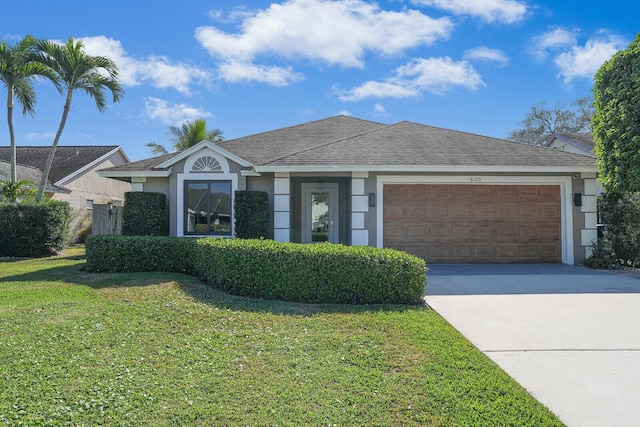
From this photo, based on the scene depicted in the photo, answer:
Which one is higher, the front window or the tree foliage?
the tree foliage

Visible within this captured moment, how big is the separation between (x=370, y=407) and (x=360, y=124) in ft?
48.5

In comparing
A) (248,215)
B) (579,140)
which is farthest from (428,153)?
(579,140)

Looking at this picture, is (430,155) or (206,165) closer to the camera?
(430,155)

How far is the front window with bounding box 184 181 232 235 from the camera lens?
37.8 feet

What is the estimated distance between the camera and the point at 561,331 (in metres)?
5.20

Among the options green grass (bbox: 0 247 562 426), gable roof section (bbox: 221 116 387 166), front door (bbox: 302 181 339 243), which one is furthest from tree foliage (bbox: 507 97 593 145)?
green grass (bbox: 0 247 562 426)

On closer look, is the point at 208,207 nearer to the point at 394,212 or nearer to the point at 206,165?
the point at 206,165

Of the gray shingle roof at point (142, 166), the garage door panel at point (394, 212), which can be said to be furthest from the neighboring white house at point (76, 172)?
the garage door panel at point (394, 212)

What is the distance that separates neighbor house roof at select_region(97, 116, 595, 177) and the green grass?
18.0ft

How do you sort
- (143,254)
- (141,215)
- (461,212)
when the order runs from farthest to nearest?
1. (461,212)
2. (141,215)
3. (143,254)

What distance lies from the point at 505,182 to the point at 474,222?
147 cm

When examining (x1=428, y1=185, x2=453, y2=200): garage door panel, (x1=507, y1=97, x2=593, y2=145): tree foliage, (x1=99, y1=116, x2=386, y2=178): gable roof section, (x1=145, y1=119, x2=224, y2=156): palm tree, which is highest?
(x1=507, y1=97, x2=593, y2=145): tree foliage

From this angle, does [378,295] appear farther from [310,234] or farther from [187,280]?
[310,234]

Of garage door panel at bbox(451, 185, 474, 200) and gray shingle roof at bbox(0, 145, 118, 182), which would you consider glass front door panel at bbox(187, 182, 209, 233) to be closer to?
garage door panel at bbox(451, 185, 474, 200)
